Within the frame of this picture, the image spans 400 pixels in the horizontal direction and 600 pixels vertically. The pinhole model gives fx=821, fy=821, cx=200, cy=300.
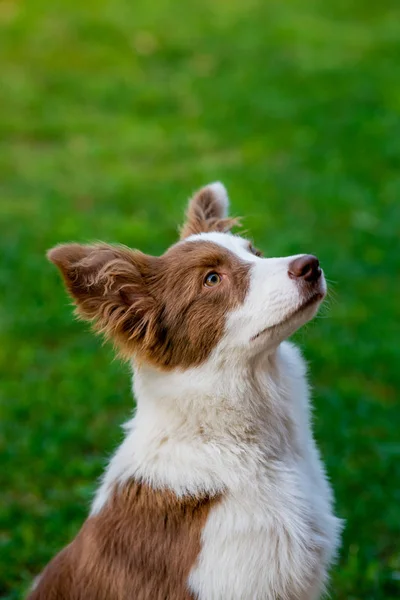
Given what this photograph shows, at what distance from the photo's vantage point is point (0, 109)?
33.9 ft

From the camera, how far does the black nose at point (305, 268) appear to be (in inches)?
114

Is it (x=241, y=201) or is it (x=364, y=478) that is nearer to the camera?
(x=364, y=478)

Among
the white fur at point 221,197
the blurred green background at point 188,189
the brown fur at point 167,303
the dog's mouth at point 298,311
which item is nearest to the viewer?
the dog's mouth at point 298,311

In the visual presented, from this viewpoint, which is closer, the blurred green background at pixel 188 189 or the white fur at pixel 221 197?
the white fur at pixel 221 197

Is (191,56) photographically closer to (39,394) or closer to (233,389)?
(39,394)

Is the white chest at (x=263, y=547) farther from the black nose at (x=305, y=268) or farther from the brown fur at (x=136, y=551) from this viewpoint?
the black nose at (x=305, y=268)

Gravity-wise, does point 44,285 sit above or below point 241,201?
below

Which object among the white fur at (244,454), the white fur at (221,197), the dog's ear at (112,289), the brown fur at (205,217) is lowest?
the white fur at (244,454)

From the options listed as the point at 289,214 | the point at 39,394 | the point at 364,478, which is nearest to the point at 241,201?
the point at 289,214

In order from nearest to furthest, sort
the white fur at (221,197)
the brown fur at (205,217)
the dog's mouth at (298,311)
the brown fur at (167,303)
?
the dog's mouth at (298,311)
the brown fur at (167,303)
the brown fur at (205,217)
the white fur at (221,197)

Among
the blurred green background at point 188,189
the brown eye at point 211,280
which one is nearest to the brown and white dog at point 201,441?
the brown eye at point 211,280

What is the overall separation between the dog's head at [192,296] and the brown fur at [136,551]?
516 millimetres

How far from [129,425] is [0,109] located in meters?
7.88

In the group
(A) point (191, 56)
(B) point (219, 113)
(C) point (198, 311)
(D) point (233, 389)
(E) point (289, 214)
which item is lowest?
(D) point (233, 389)
